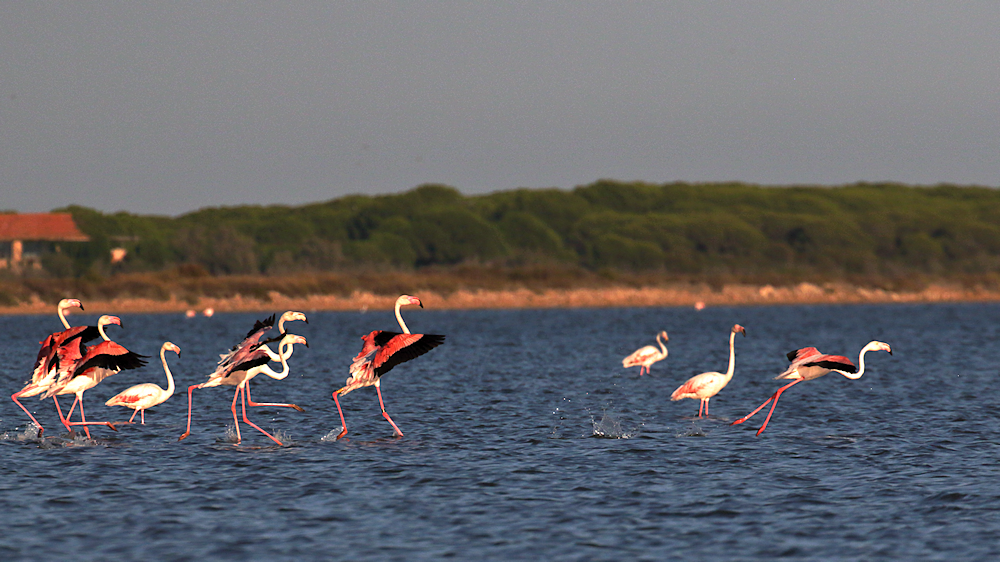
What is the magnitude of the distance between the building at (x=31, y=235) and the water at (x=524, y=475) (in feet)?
219

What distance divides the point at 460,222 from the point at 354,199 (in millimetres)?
26723

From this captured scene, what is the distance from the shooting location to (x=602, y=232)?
13038 cm

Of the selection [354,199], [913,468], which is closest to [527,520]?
[913,468]

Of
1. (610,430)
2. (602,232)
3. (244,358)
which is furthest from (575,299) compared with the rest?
(244,358)

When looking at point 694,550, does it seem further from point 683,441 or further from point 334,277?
point 334,277

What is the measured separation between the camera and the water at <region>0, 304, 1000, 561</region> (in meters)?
10.2

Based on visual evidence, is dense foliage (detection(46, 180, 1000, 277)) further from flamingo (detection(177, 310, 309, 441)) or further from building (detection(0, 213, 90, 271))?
flamingo (detection(177, 310, 309, 441))

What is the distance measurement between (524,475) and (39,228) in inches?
3475

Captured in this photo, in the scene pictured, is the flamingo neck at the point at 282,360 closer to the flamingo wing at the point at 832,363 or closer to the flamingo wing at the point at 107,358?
the flamingo wing at the point at 107,358

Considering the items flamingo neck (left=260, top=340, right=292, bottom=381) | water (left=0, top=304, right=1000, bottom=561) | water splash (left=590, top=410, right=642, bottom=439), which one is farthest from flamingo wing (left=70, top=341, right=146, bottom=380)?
water splash (left=590, top=410, right=642, bottom=439)

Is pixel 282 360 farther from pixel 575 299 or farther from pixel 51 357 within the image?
pixel 575 299

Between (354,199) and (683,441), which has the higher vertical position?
(354,199)

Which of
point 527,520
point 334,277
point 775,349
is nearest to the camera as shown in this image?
point 527,520

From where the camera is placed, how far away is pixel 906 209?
14212 centimetres
